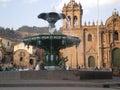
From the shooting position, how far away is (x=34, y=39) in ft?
82.5

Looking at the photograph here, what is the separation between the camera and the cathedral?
203ft

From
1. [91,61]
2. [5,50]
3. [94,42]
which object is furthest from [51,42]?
[5,50]

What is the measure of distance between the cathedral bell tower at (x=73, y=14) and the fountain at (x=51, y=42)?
1416 inches

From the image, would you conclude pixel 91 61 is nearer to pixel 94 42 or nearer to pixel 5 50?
pixel 94 42

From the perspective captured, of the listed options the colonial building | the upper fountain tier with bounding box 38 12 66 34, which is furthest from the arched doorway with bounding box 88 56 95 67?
the upper fountain tier with bounding box 38 12 66 34

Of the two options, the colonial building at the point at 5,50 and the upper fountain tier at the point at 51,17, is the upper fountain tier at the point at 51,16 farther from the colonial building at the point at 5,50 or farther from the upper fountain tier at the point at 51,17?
the colonial building at the point at 5,50

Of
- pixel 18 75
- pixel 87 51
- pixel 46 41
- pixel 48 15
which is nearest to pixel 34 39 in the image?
pixel 46 41

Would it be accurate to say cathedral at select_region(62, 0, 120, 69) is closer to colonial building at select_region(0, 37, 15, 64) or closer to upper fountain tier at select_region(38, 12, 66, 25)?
colonial building at select_region(0, 37, 15, 64)

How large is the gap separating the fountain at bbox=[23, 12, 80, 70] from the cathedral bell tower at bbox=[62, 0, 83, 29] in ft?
118

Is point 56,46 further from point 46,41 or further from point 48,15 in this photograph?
point 48,15

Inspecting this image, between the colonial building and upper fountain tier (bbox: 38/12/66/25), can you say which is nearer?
upper fountain tier (bbox: 38/12/66/25)

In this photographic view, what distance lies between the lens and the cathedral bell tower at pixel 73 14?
208 feet

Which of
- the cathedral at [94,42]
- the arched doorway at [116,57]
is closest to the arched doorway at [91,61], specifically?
the cathedral at [94,42]

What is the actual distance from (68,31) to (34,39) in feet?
125
